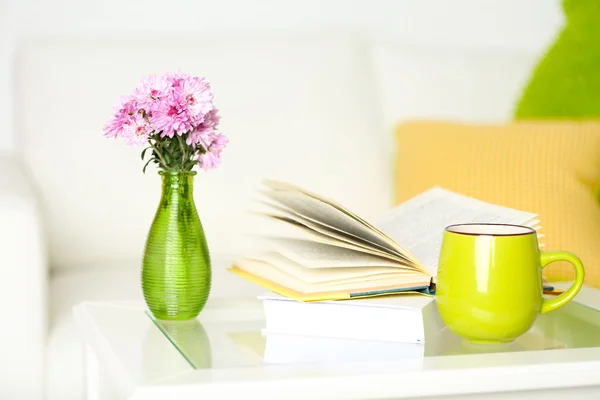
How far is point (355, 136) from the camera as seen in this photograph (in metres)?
1.85

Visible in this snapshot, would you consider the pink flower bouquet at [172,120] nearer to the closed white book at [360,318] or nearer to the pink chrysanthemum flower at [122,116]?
the pink chrysanthemum flower at [122,116]

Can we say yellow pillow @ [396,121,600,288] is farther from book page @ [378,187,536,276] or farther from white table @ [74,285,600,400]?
white table @ [74,285,600,400]

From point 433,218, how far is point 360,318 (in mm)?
274

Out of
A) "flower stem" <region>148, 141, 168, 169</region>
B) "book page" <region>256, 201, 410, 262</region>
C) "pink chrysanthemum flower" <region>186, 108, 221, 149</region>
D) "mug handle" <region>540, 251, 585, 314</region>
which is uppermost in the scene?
"pink chrysanthemum flower" <region>186, 108, 221, 149</region>

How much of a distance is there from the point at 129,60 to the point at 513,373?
3.83 ft

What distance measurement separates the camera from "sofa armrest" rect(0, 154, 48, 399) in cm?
126

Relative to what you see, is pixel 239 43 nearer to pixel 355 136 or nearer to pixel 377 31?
pixel 355 136

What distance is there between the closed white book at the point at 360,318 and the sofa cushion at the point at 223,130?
30.1 inches

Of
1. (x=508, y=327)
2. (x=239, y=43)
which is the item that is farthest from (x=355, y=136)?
(x=508, y=327)

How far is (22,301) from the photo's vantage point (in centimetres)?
127

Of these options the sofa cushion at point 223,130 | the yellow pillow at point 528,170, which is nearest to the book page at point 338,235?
the yellow pillow at point 528,170

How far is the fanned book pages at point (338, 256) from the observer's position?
0.99m

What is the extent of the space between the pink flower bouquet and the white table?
207 mm

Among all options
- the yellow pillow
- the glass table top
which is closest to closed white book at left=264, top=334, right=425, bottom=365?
the glass table top
